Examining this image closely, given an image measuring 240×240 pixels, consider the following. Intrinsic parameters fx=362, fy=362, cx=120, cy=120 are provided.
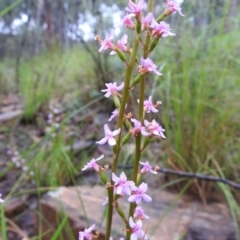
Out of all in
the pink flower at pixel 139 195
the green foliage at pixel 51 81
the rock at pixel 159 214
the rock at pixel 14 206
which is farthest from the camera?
the green foliage at pixel 51 81

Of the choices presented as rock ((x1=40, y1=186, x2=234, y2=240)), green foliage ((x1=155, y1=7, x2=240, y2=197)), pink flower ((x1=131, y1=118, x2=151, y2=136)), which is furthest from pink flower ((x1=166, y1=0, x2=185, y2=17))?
green foliage ((x1=155, y1=7, x2=240, y2=197))

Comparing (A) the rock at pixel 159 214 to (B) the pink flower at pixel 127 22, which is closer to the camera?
(B) the pink flower at pixel 127 22

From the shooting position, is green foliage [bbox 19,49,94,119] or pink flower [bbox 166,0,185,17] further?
green foliage [bbox 19,49,94,119]

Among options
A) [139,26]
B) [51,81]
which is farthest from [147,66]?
[51,81]

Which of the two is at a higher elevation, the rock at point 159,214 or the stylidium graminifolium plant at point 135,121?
the stylidium graminifolium plant at point 135,121

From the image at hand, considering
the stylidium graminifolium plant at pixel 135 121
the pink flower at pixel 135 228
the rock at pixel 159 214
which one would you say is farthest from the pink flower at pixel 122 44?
the rock at pixel 159 214

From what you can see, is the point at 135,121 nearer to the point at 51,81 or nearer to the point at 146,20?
the point at 146,20

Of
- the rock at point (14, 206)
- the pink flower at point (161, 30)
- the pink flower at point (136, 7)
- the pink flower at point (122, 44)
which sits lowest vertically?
the rock at point (14, 206)

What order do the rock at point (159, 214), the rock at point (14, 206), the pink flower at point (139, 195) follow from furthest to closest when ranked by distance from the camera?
1. the rock at point (14, 206)
2. the rock at point (159, 214)
3. the pink flower at point (139, 195)

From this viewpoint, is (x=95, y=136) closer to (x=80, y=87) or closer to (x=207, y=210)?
(x=207, y=210)

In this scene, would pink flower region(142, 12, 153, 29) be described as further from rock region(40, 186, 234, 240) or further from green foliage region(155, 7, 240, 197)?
green foliage region(155, 7, 240, 197)

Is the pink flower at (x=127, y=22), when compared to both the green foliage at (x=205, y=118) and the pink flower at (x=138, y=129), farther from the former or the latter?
the green foliage at (x=205, y=118)
